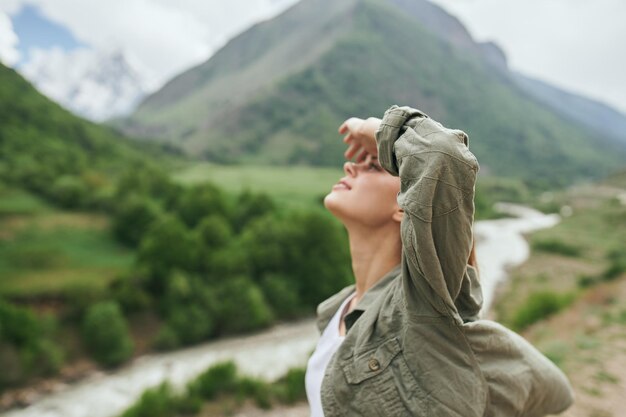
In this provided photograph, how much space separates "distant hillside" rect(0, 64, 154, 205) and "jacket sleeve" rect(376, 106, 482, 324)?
35.5 meters

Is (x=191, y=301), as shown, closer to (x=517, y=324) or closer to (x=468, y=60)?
(x=517, y=324)

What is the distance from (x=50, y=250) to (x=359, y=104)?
126 meters

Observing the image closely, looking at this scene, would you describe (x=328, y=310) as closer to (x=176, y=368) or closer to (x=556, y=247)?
(x=176, y=368)

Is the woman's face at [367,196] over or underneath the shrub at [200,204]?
underneath

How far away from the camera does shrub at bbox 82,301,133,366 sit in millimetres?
18547

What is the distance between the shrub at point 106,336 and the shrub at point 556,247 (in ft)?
116

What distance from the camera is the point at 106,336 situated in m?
18.5

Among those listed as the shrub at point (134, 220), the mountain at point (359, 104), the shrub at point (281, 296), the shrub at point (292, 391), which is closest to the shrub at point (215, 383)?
the shrub at point (292, 391)

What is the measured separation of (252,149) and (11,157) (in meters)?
83.4

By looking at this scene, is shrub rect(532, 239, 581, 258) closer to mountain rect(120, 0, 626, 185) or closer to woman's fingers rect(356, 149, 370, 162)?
woman's fingers rect(356, 149, 370, 162)

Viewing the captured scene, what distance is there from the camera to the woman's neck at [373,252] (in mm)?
2635

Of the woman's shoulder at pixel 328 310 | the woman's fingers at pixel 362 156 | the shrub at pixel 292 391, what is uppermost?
the woman's fingers at pixel 362 156

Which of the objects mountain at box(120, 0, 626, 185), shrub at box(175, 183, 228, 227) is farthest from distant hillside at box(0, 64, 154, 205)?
mountain at box(120, 0, 626, 185)

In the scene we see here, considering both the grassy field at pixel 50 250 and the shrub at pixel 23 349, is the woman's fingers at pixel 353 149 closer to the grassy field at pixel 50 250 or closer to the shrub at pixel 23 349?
the shrub at pixel 23 349
